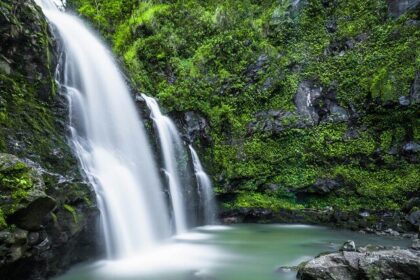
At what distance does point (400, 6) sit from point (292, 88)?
6.31 meters

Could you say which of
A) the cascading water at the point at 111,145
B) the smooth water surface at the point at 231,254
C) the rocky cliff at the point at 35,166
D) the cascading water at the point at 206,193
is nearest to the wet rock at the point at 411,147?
the smooth water surface at the point at 231,254

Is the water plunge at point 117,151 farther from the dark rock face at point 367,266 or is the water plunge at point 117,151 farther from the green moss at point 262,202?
the dark rock face at point 367,266

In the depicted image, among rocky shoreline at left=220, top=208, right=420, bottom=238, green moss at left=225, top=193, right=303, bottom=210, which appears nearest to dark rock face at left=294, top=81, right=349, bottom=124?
green moss at left=225, top=193, right=303, bottom=210

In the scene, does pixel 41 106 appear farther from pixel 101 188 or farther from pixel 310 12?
pixel 310 12

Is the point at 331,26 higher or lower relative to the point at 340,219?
higher

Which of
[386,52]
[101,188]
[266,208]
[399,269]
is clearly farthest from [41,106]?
[386,52]

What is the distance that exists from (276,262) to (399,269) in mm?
3478

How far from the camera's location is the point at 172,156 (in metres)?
13.5

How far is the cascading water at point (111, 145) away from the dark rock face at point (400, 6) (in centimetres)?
1294

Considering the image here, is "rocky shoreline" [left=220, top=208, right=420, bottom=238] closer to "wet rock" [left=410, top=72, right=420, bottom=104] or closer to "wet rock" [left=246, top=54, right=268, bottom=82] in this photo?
"wet rock" [left=410, top=72, right=420, bottom=104]

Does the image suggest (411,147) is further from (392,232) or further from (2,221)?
(2,221)

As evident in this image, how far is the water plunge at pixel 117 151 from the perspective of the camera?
30.1 ft

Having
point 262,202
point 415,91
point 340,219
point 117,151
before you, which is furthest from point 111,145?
point 415,91

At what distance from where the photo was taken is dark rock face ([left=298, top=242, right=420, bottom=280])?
20.2 feet
